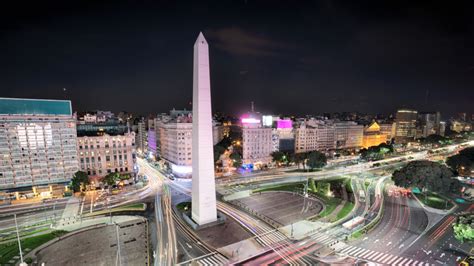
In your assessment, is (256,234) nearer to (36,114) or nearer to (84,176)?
(84,176)

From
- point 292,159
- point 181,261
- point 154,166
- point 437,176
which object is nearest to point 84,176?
point 154,166

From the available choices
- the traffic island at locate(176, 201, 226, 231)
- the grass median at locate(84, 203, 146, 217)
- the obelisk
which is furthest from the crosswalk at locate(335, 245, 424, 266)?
the grass median at locate(84, 203, 146, 217)

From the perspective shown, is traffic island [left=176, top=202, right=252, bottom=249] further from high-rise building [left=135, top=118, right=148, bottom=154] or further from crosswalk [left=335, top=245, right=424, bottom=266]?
high-rise building [left=135, top=118, right=148, bottom=154]

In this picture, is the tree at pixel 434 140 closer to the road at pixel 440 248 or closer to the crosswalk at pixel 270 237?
the road at pixel 440 248

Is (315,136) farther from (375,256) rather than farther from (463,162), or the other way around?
(375,256)

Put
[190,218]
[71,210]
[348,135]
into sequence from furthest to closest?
[348,135] → [71,210] → [190,218]

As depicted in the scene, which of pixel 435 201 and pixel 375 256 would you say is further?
pixel 435 201

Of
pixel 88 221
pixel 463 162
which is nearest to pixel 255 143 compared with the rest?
pixel 88 221
